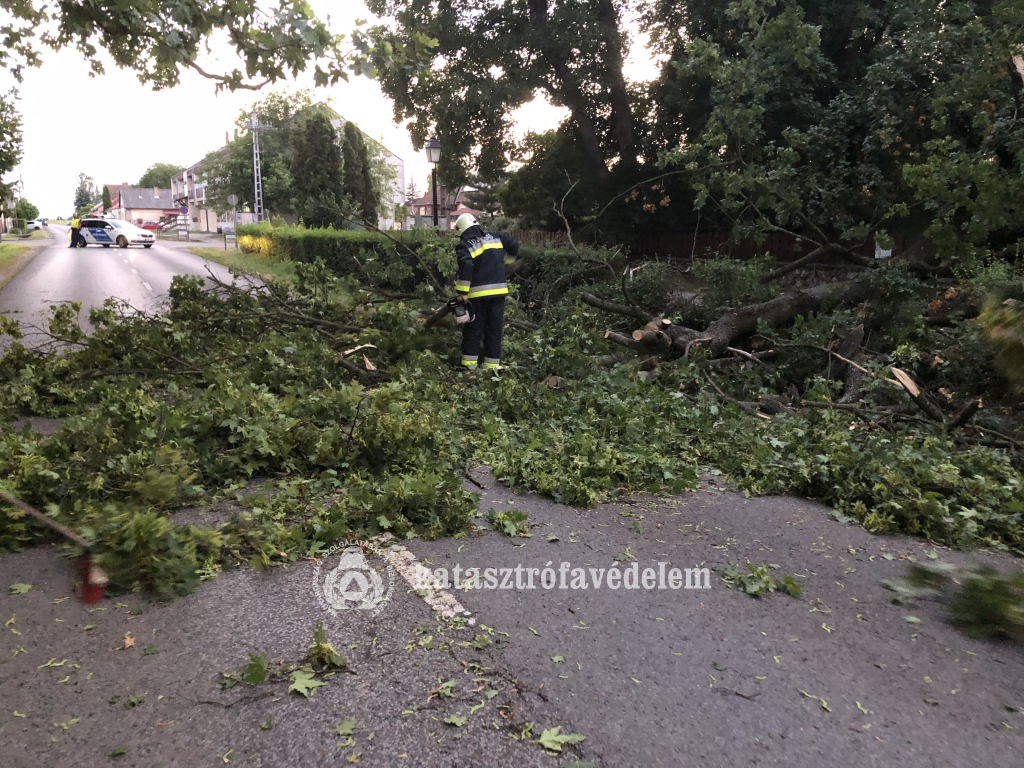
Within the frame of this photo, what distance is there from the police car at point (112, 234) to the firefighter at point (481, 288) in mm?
34040

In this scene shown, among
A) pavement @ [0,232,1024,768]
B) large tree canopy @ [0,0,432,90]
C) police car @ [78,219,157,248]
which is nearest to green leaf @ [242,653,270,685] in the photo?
pavement @ [0,232,1024,768]

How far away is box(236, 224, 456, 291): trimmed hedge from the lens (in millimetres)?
9883

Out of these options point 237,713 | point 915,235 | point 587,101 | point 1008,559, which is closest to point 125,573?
point 237,713

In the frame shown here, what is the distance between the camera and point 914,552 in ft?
13.3

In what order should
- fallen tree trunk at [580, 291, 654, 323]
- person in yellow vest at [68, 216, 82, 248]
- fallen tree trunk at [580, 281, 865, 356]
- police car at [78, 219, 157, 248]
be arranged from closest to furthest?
fallen tree trunk at [580, 281, 865, 356] < fallen tree trunk at [580, 291, 654, 323] < person in yellow vest at [68, 216, 82, 248] < police car at [78, 219, 157, 248]

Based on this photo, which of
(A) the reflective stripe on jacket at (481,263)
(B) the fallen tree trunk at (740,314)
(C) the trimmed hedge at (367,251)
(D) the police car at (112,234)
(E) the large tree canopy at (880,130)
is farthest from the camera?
(D) the police car at (112,234)

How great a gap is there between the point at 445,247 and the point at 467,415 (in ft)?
16.7

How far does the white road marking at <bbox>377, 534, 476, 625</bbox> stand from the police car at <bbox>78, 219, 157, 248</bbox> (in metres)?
38.1

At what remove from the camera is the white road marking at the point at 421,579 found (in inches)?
127

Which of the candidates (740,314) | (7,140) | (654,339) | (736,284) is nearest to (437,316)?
(654,339)

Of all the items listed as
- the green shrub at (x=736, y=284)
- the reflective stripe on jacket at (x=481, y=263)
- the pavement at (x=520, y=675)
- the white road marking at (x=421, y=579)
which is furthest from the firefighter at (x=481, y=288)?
the pavement at (x=520, y=675)

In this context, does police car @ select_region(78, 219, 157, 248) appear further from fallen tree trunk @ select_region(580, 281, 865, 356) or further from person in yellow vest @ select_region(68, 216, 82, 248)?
fallen tree trunk @ select_region(580, 281, 865, 356)

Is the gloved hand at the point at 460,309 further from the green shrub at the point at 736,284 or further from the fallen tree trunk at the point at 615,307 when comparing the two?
the green shrub at the point at 736,284

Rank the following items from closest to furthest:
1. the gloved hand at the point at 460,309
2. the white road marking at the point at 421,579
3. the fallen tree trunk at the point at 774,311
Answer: the white road marking at the point at 421,579, the gloved hand at the point at 460,309, the fallen tree trunk at the point at 774,311
